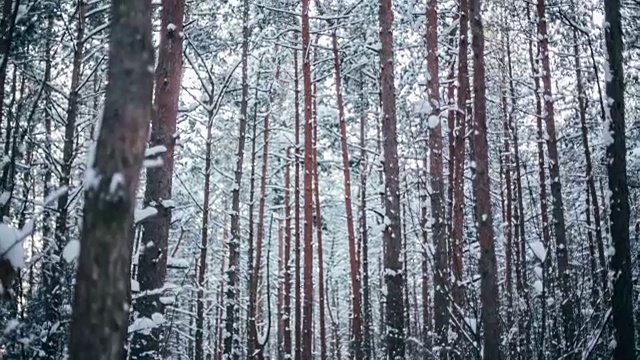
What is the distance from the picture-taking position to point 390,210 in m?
11.3

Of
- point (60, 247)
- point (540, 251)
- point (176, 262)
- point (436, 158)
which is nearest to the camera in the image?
point (540, 251)

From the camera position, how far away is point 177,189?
22562 millimetres

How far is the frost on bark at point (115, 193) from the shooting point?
3.16 meters

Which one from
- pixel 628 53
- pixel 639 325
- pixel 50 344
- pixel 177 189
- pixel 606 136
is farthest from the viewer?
pixel 177 189

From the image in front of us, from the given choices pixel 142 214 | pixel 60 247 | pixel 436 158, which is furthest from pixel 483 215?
pixel 60 247

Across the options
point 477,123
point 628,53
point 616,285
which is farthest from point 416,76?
point 616,285

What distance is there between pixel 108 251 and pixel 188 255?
108 feet

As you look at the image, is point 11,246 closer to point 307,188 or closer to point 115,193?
point 115,193

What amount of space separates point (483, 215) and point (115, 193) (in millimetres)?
6057

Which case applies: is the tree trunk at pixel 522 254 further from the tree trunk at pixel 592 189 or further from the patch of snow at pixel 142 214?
the patch of snow at pixel 142 214

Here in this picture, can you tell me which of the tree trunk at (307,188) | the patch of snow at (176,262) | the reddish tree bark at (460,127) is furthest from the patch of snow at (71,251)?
the tree trunk at (307,188)

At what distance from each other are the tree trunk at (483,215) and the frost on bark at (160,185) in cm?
437

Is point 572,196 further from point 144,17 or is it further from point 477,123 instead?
point 144,17

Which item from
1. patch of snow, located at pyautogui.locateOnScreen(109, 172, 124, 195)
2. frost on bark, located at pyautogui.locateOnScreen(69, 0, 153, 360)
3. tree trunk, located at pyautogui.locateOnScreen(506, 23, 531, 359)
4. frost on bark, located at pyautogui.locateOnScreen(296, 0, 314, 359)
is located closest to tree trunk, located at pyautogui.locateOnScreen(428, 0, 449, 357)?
tree trunk, located at pyautogui.locateOnScreen(506, 23, 531, 359)
